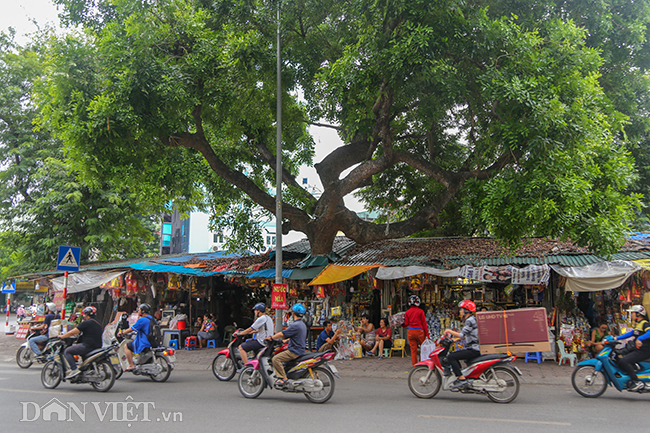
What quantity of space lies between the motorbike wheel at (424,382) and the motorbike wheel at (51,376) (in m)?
6.43

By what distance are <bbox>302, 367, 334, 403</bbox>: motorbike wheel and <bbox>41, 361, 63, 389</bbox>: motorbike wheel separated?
476 centimetres

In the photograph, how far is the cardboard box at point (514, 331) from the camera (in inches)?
302

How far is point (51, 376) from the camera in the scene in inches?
342

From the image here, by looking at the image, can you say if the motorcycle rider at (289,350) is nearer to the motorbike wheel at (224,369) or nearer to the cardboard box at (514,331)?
the motorbike wheel at (224,369)

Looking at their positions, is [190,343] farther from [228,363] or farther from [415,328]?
[415,328]

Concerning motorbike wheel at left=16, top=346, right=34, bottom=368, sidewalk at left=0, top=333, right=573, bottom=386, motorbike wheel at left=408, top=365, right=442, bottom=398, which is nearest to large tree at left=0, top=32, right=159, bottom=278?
sidewalk at left=0, top=333, right=573, bottom=386

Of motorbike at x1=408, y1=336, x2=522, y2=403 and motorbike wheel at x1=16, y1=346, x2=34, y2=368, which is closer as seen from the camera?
motorbike at x1=408, y1=336, x2=522, y2=403

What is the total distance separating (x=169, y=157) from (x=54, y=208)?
8.20 meters

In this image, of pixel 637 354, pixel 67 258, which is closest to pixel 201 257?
pixel 67 258

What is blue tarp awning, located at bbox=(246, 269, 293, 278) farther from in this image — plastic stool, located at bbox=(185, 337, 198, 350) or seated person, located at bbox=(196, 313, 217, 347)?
plastic stool, located at bbox=(185, 337, 198, 350)

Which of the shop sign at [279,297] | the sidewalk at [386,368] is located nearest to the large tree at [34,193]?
the sidewalk at [386,368]

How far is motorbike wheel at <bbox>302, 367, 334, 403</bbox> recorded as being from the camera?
7.42m

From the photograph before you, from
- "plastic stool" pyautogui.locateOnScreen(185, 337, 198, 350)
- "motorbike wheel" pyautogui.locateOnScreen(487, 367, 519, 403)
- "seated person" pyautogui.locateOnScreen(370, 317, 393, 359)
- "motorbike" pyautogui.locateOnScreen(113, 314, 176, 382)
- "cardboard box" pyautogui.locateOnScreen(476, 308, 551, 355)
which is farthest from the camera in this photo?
"plastic stool" pyautogui.locateOnScreen(185, 337, 198, 350)

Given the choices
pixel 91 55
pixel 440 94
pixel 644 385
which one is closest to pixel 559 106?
pixel 440 94
